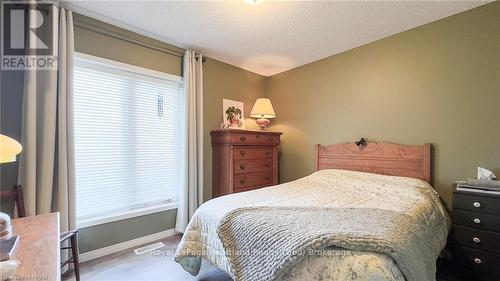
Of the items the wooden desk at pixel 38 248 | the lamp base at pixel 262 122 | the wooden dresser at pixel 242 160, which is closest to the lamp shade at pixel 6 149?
the wooden desk at pixel 38 248

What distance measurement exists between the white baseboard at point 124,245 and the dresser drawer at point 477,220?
9.63 ft

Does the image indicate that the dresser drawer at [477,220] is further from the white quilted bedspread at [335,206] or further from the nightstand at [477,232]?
the white quilted bedspread at [335,206]

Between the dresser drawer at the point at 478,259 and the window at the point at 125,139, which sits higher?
the window at the point at 125,139

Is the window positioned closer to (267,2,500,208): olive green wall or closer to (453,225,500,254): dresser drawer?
(267,2,500,208): olive green wall

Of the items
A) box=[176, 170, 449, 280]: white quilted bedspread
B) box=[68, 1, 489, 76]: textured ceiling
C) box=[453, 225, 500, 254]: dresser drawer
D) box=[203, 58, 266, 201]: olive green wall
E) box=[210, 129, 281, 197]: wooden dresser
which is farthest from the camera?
box=[203, 58, 266, 201]: olive green wall

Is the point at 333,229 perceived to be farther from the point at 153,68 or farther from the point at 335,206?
the point at 153,68

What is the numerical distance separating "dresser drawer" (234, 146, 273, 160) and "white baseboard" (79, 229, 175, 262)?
4.25 feet

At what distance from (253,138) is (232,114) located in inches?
23.5

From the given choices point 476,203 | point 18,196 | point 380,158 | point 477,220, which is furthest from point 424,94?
point 18,196

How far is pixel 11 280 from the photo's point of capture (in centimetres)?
74

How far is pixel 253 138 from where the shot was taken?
10.5 ft

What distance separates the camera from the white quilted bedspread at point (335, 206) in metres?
1.08

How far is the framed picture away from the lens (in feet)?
11.4

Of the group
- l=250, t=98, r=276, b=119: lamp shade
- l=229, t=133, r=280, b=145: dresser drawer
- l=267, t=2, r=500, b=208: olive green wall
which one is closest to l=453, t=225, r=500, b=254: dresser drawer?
l=267, t=2, r=500, b=208: olive green wall
